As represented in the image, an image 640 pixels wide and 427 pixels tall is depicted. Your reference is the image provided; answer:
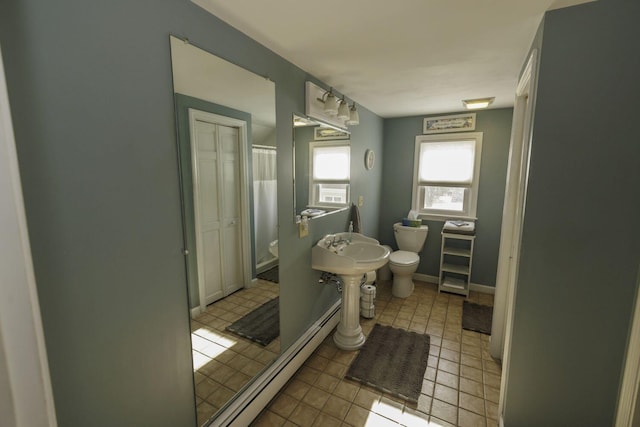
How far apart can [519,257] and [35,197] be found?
199cm

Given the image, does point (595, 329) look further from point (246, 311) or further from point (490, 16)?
point (246, 311)

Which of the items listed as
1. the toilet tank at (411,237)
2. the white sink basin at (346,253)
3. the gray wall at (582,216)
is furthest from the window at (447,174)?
the gray wall at (582,216)

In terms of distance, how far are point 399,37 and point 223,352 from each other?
6.55ft

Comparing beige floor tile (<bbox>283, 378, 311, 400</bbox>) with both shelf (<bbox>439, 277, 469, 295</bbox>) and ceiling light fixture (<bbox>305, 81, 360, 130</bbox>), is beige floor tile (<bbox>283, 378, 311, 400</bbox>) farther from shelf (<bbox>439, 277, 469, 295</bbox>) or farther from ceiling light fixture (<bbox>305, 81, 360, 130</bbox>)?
shelf (<bbox>439, 277, 469, 295</bbox>)

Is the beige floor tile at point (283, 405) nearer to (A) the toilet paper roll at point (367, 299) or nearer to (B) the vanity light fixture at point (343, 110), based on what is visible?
(A) the toilet paper roll at point (367, 299)

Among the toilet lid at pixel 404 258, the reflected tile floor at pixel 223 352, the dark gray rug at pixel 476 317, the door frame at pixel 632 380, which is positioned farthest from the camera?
the toilet lid at pixel 404 258

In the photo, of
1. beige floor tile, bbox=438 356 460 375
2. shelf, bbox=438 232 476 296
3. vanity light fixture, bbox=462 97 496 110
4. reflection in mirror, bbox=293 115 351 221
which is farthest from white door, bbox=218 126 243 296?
shelf, bbox=438 232 476 296

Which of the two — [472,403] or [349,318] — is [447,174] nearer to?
[349,318]

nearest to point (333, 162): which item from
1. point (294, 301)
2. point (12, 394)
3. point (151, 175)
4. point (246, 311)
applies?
point (294, 301)

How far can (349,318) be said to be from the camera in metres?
2.45

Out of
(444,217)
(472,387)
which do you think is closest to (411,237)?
(444,217)

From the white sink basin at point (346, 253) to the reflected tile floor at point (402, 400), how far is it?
2.43ft

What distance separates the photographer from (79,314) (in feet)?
3.10

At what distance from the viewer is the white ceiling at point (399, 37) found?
1.26 metres
